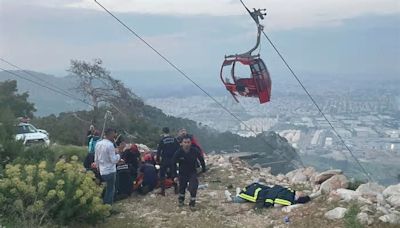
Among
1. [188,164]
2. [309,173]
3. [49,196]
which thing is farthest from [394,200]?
[49,196]

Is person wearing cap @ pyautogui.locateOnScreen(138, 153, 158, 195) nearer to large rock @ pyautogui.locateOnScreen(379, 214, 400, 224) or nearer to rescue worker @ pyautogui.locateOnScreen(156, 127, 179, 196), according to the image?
rescue worker @ pyautogui.locateOnScreen(156, 127, 179, 196)

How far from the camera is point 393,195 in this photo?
10258mm

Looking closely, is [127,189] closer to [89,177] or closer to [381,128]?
[89,177]

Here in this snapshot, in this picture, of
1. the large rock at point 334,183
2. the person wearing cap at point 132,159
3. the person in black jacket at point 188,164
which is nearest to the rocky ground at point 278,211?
the large rock at point 334,183

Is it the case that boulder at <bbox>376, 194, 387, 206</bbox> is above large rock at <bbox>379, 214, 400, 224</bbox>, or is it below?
above

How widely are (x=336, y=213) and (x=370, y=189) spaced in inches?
65.9

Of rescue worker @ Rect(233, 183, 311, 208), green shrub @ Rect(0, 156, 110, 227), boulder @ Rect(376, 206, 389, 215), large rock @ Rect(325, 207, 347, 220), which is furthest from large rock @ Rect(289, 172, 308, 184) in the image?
green shrub @ Rect(0, 156, 110, 227)

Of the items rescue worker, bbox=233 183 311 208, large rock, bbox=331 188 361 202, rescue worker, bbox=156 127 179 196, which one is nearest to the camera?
large rock, bbox=331 188 361 202

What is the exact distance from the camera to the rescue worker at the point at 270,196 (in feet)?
35.9

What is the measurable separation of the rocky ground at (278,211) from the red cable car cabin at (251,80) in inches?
88.2

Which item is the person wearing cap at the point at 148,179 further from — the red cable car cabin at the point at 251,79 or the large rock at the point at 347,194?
the large rock at the point at 347,194

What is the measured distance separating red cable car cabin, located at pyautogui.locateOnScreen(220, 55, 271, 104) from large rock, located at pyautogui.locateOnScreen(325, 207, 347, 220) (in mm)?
2871

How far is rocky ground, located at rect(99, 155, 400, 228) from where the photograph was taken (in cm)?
955

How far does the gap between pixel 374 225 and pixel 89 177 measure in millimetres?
4745
